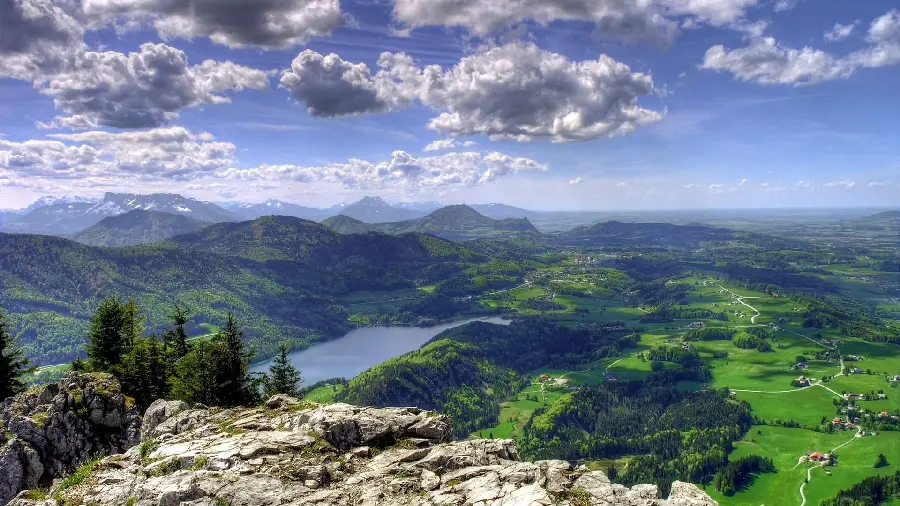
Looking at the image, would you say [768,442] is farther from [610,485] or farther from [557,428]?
[610,485]

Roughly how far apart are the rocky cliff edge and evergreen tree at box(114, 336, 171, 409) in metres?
13.7

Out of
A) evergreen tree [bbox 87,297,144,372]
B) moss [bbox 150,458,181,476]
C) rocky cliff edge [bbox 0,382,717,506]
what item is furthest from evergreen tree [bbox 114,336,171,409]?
moss [bbox 150,458,181,476]

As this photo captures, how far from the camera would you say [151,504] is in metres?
21.0

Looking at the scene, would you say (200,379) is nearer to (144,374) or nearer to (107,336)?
(144,374)

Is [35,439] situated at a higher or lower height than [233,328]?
lower

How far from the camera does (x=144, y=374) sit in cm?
4409

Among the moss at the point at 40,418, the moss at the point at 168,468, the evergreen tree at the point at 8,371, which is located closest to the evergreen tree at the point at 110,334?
the evergreen tree at the point at 8,371

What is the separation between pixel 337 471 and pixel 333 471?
0.21 m

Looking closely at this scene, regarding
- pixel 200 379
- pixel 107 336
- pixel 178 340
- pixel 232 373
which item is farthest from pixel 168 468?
pixel 178 340

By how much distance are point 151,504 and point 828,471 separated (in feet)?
598

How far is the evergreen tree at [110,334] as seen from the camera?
47.4 metres

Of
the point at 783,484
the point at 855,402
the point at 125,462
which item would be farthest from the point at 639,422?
the point at 125,462

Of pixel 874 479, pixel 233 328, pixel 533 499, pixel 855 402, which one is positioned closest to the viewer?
pixel 533 499

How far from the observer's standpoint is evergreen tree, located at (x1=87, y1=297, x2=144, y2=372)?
47375mm
